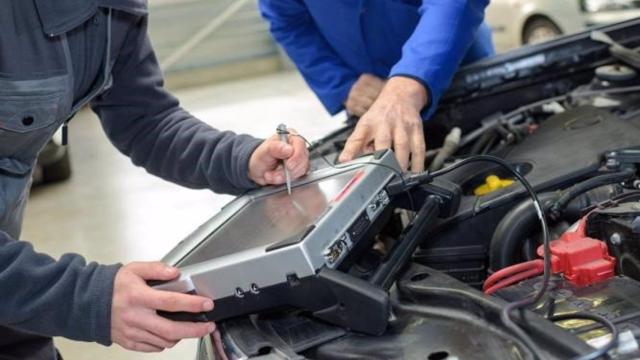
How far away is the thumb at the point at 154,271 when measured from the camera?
90cm

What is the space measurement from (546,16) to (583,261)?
4.41 metres

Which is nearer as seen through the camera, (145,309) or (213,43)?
(145,309)

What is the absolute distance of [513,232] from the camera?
103cm

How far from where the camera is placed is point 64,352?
99.1 inches

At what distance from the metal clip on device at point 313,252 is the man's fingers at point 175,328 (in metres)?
0.01

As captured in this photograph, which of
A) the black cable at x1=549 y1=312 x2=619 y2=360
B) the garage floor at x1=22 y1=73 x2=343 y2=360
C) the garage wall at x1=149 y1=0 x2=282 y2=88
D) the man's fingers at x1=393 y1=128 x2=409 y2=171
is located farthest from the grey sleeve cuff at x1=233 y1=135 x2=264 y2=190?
the garage wall at x1=149 y1=0 x2=282 y2=88

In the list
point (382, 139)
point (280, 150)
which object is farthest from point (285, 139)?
point (382, 139)

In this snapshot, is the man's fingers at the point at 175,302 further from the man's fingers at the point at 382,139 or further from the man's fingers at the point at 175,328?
the man's fingers at the point at 382,139

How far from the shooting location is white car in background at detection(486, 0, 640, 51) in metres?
4.33

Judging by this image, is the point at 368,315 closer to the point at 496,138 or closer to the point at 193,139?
the point at 193,139

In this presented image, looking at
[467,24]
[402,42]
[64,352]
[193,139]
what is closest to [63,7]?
[193,139]

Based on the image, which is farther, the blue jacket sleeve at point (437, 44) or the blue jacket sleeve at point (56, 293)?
the blue jacket sleeve at point (437, 44)

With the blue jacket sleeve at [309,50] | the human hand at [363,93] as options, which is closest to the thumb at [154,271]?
the human hand at [363,93]

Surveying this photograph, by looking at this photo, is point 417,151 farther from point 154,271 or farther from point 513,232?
point 154,271
